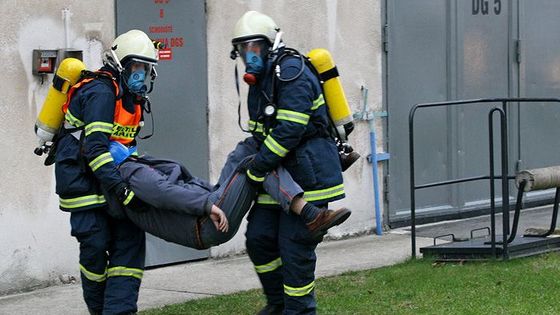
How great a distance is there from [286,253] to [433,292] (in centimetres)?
184

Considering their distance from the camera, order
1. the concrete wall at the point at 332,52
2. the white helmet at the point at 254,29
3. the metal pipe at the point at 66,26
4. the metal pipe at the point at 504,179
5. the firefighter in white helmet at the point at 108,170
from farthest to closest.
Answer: the concrete wall at the point at 332,52, the metal pipe at the point at 504,179, the metal pipe at the point at 66,26, the white helmet at the point at 254,29, the firefighter in white helmet at the point at 108,170

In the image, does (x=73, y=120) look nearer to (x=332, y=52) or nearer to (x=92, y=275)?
(x=92, y=275)

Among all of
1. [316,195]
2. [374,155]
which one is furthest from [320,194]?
[374,155]

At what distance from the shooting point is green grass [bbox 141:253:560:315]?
8133 millimetres

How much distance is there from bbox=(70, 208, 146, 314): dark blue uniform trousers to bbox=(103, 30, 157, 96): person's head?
2.64 feet

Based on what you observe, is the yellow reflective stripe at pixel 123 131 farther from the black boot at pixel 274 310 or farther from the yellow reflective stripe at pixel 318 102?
the black boot at pixel 274 310

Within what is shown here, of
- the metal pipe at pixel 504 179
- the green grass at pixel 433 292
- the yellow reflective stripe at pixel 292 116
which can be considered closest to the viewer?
the yellow reflective stripe at pixel 292 116

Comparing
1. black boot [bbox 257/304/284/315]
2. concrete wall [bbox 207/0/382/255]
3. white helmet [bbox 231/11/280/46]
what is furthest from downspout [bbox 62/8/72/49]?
black boot [bbox 257/304/284/315]

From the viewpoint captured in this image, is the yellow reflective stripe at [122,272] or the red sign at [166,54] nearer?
the yellow reflective stripe at [122,272]

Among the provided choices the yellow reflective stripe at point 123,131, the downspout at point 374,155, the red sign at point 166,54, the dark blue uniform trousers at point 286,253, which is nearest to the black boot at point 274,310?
the dark blue uniform trousers at point 286,253

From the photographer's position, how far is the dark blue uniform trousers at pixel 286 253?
7.18 metres

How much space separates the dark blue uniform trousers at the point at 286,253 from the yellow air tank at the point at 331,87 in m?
0.69

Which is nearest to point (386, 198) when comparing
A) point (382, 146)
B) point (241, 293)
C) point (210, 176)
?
point (382, 146)

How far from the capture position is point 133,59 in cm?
728
